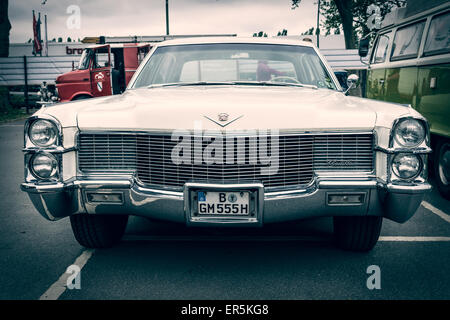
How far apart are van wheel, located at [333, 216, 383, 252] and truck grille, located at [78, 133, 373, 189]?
508 millimetres

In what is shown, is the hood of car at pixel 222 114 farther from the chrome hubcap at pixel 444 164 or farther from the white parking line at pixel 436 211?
the chrome hubcap at pixel 444 164

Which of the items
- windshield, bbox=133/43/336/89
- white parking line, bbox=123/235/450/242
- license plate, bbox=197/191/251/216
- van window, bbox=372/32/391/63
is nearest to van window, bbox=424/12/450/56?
van window, bbox=372/32/391/63

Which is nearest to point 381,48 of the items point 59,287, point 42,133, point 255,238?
point 255,238

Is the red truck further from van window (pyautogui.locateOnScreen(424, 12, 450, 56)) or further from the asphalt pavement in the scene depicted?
the asphalt pavement

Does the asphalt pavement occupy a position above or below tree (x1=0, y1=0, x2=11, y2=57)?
below

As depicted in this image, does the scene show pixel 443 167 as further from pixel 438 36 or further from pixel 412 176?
pixel 412 176

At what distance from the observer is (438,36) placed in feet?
18.4

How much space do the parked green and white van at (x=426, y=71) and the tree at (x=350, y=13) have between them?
1350 cm

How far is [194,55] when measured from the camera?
13.7ft

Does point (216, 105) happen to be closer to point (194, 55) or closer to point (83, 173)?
point (83, 173)

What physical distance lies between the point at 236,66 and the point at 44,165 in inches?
72.1

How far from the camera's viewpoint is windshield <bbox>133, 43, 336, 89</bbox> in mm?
4070
